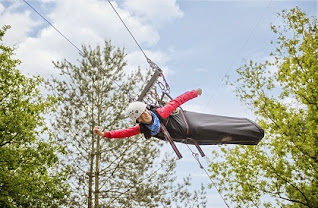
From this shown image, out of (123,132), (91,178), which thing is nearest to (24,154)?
(91,178)

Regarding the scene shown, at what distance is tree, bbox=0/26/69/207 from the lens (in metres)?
10.2

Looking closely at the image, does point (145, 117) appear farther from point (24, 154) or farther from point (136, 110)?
point (24, 154)

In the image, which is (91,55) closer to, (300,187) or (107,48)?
(107,48)

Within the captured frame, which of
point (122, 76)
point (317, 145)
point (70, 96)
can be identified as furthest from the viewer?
point (122, 76)

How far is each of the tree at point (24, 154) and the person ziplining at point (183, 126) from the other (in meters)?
6.45

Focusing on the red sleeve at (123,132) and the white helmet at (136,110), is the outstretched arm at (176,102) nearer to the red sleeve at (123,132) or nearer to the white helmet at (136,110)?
the white helmet at (136,110)

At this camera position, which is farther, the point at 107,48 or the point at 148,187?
the point at 107,48

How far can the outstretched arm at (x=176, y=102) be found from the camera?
4.74 metres

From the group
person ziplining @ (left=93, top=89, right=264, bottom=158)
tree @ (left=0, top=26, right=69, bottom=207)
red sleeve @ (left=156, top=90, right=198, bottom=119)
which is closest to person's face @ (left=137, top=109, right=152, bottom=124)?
person ziplining @ (left=93, top=89, right=264, bottom=158)

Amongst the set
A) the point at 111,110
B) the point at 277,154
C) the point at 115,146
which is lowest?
the point at 277,154

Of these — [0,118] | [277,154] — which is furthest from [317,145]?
[0,118]

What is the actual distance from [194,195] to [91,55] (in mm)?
6192

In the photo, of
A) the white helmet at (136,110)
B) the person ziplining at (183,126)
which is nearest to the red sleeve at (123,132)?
the person ziplining at (183,126)

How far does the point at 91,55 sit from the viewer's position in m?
12.4
